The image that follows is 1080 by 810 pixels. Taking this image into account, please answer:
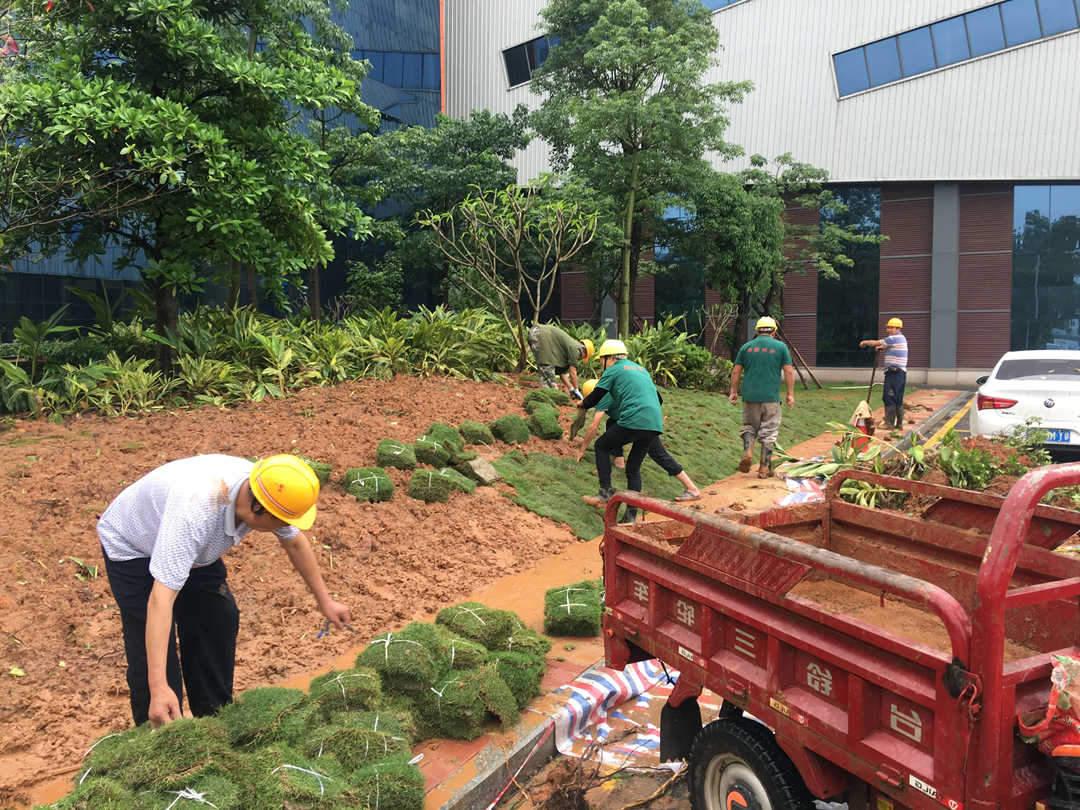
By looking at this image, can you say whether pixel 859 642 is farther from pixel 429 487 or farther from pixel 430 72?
pixel 430 72

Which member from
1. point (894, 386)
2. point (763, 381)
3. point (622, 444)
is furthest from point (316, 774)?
point (894, 386)

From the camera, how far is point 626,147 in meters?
17.8

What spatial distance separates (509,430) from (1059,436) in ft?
20.6

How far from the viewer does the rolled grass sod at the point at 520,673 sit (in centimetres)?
419

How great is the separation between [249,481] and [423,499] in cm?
449

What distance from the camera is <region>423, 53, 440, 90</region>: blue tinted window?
28.3 meters

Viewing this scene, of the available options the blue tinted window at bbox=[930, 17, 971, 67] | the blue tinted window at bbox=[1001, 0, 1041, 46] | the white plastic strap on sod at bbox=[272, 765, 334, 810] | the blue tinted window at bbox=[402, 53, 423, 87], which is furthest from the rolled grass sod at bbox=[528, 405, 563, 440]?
the blue tinted window at bbox=[402, 53, 423, 87]

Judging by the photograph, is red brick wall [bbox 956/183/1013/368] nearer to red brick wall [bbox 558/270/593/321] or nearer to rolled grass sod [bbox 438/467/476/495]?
red brick wall [bbox 558/270/593/321]

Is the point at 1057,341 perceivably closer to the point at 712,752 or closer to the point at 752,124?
the point at 752,124

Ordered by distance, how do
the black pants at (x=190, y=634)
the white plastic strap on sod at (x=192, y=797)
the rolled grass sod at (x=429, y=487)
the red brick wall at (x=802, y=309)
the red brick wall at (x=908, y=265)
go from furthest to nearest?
the red brick wall at (x=802, y=309), the red brick wall at (x=908, y=265), the rolled grass sod at (x=429, y=487), the black pants at (x=190, y=634), the white plastic strap on sod at (x=192, y=797)

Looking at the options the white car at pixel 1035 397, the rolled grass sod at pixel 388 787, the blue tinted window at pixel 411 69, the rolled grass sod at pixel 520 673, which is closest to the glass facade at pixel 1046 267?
the white car at pixel 1035 397

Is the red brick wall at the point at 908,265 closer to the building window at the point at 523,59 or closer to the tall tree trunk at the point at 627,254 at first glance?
the tall tree trunk at the point at 627,254

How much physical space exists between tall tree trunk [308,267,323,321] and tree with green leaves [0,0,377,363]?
282 inches

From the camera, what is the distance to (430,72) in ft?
93.2
